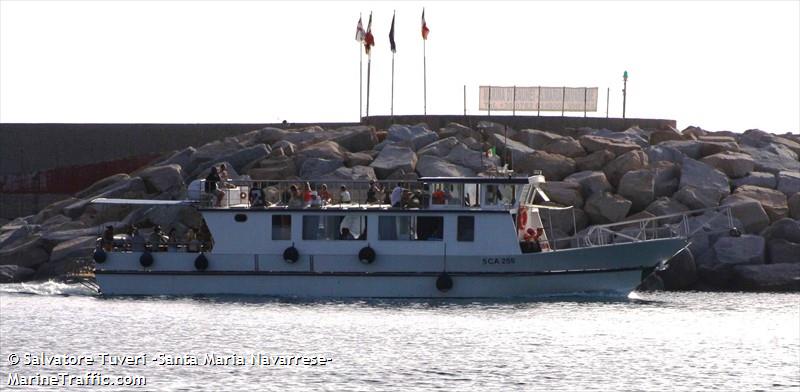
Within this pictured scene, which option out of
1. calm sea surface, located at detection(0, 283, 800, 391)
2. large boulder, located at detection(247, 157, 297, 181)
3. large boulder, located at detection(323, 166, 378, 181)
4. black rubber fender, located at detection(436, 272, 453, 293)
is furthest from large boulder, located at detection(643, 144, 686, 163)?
black rubber fender, located at detection(436, 272, 453, 293)

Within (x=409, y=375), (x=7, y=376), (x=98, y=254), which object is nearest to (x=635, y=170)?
(x=98, y=254)

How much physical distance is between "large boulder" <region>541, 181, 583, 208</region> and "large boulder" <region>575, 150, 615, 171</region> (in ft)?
9.57

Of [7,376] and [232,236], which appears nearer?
[7,376]

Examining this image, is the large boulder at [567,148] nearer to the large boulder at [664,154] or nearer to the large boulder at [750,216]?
the large boulder at [664,154]

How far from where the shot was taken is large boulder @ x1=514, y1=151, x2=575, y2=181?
168 feet

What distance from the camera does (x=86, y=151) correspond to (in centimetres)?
6109

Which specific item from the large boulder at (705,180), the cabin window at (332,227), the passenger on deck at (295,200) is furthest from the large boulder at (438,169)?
the cabin window at (332,227)

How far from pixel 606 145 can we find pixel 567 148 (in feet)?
4.21

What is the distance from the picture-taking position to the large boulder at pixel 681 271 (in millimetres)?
45219

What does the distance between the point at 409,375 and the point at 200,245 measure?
502 inches

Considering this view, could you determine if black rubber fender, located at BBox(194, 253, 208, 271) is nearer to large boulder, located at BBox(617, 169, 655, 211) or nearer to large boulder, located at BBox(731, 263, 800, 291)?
large boulder, located at BBox(617, 169, 655, 211)

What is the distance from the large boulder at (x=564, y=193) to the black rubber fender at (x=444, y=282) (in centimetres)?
812

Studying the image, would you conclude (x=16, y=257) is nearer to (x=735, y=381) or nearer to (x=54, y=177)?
(x=54, y=177)

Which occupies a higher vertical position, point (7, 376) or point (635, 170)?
point (635, 170)
